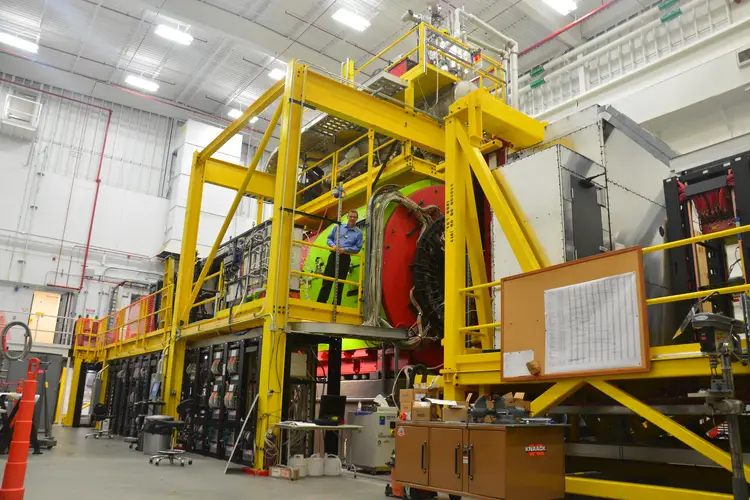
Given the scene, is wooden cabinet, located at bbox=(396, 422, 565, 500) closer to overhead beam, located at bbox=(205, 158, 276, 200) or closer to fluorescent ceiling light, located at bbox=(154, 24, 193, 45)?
overhead beam, located at bbox=(205, 158, 276, 200)

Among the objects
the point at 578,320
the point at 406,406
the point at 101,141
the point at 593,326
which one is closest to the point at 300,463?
the point at 406,406

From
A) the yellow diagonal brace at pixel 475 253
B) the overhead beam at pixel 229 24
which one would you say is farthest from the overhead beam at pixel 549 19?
the yellow diagonal brace at pixel 475 253

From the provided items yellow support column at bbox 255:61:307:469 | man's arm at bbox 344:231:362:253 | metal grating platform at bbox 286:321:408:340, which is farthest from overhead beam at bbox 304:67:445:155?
metal grating platform at bbox 286:321:408:340

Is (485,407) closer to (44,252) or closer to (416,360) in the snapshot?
(416,360)

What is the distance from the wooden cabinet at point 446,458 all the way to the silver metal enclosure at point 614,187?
230 centimetres

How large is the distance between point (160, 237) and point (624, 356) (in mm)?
21536

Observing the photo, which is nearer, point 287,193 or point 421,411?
point 421,411

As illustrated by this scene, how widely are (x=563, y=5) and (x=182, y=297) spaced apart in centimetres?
1255

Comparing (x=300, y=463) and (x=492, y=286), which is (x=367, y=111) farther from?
(x=300, y=463)

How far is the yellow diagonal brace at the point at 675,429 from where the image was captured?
4035mm

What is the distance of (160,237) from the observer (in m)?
23.3

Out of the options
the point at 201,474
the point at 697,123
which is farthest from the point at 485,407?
the point at 697,123

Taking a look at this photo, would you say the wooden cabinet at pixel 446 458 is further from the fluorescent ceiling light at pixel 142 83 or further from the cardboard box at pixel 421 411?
the fluorescent ceiling light at pixel 142 83

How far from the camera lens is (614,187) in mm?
6871
